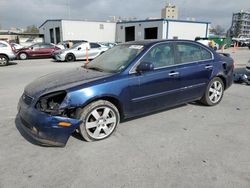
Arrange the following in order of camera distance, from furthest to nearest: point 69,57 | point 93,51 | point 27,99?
point 93,51
point 69,57
point 27,99

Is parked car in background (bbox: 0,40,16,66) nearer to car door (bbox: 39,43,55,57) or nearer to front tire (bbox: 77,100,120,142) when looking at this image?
car door (bbox: 39,43,55,57)

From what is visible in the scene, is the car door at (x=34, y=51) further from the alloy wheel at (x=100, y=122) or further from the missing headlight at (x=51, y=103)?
the alloy wheel at (x=100, y=122)

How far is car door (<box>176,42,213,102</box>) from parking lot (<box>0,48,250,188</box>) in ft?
1.93

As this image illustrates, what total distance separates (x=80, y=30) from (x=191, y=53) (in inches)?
1261

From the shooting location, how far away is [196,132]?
12.5 ft

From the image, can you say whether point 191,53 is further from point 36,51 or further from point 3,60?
point 36,51

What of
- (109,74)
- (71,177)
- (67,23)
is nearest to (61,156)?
(71,177)

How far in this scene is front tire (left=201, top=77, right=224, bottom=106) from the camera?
4.95 m

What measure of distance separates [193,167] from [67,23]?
111ft

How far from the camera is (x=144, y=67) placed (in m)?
3.66

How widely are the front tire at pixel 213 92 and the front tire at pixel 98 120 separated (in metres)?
2.42

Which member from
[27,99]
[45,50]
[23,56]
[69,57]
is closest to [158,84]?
[27,99]

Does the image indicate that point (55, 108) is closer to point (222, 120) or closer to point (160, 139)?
point (160, 139)

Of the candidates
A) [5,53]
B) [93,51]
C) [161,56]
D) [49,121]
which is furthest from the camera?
[93,51]
